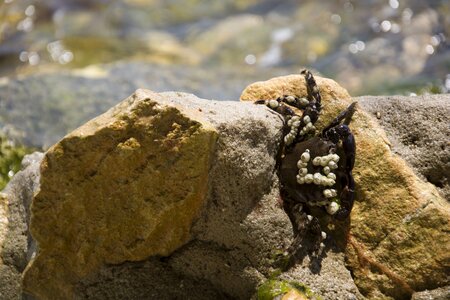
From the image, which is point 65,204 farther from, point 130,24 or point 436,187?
point 130,24

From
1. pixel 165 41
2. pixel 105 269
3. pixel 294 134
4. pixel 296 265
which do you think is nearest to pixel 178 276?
pixel 105 269

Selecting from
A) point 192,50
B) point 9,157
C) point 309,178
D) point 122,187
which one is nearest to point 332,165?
point 309,178

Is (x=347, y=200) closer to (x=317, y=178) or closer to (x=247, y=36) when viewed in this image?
(x=317, y=178)

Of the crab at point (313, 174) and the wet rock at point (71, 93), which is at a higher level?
the wet rock at point (71, 93)

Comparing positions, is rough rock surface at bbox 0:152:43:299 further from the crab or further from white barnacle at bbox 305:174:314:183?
white barnacle at bbox 305:174:314:183

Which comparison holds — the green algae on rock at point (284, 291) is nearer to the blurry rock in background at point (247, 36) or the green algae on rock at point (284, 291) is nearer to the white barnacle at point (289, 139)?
the white barnacle at point (289, 139)

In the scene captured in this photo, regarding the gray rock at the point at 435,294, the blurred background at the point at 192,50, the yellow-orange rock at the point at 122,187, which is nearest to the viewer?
the yellow-orange rock at the point at 122,187

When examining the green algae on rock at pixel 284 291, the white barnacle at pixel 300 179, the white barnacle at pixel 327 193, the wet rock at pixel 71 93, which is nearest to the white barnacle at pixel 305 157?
the white barnacle at pixel 300 179

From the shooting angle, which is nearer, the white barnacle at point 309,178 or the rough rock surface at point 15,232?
the white barnacle at point 309,178

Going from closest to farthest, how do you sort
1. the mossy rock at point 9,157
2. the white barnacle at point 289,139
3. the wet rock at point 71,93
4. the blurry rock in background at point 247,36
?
1. the white barnacle at point 289,139
2. the mossy rock at point 9,157
3. the wet rock at point 71,93
4. the blurry rock in background at point 247,36
